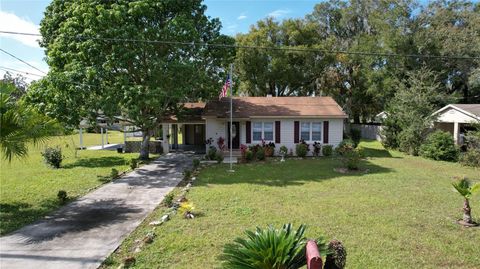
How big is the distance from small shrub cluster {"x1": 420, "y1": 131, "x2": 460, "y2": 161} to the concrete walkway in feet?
50.7

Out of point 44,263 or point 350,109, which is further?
point 350,109

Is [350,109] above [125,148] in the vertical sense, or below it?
above

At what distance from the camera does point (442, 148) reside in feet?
63.7

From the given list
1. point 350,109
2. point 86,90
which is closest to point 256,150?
point 86,90

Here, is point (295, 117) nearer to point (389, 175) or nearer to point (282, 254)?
point (389, 175)

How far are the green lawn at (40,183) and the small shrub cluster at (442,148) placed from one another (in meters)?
17.3

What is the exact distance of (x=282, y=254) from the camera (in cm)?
396

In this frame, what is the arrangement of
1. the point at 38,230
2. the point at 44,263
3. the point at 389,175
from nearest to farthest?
the point at 44,263 → the point at 38,230 → the point at 389,175

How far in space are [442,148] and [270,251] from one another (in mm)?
19212

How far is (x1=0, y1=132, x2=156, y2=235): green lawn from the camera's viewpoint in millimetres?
9125

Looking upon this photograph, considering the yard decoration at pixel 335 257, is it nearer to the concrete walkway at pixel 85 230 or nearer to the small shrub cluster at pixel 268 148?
the concrete walkway at pixel 85 230

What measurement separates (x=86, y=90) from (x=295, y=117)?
38.3 feet

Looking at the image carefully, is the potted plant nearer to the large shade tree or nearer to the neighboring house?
the large shade tree

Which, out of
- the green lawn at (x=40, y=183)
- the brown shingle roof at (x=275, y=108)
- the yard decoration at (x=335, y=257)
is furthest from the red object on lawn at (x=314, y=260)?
the brown shingle roof at (x=275, y=108)
